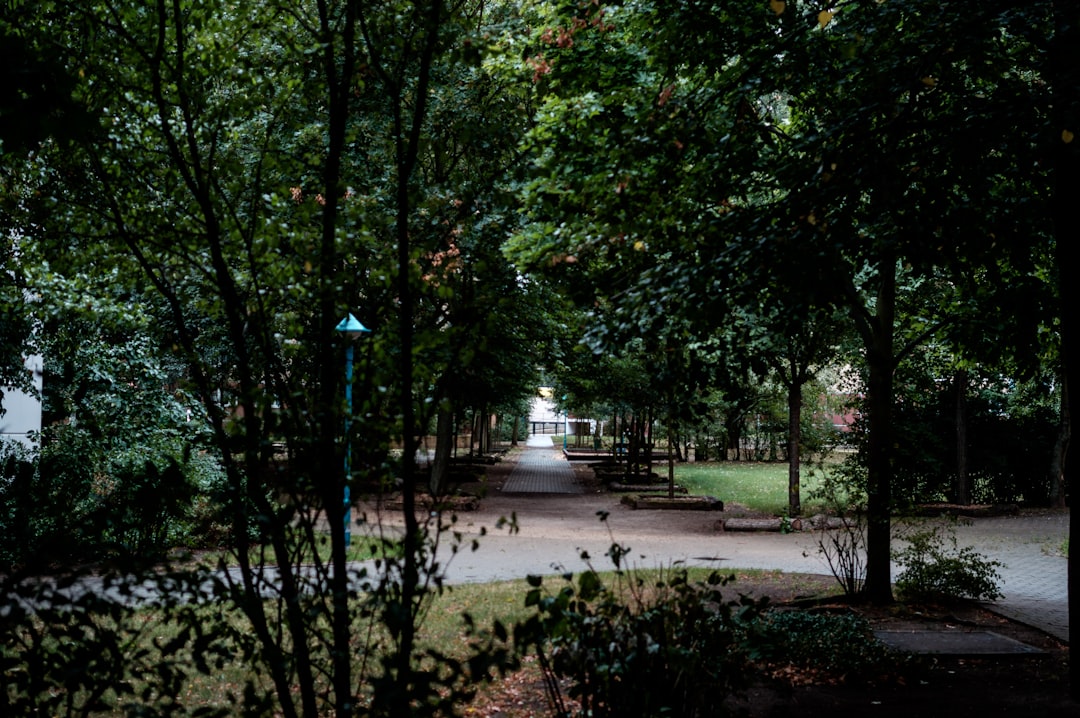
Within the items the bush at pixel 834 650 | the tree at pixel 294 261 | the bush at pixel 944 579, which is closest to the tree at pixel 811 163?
the tree at pixel 294 261

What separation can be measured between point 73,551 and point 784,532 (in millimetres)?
14475

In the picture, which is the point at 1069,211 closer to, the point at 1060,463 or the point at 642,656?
the point at 642,656

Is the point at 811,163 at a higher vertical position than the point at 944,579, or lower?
higher

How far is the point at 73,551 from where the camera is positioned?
3.22 m

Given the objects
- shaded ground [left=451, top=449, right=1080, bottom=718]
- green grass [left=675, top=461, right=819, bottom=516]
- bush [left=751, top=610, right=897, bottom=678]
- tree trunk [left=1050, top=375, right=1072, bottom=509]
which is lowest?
green grass [left=675, top=461, right=819, bottom=516]

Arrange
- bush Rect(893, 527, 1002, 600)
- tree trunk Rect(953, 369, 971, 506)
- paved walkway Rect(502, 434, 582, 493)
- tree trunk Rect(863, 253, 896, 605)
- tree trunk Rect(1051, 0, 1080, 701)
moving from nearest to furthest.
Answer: tree trunk Rect(1051, 0, 1080, 701) → tree trunk Rect(863, 253, 896, 605) → bush Rect(893, 527, 1002, 600) → tree trunk Rect(953, 369, 971, 506) → paved walkway Rect(502, 434, 582, 493)

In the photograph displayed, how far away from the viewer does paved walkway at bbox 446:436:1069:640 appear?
10.9 meters

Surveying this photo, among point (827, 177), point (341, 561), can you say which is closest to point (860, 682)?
point (827, 177)

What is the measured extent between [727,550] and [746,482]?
1578 centimetres

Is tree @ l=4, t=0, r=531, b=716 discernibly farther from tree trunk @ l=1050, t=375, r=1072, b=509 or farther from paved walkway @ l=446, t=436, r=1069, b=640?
tree trunk @ l=1050, t=375, r=1072, b=509

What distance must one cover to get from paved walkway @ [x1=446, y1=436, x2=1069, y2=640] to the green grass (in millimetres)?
2662

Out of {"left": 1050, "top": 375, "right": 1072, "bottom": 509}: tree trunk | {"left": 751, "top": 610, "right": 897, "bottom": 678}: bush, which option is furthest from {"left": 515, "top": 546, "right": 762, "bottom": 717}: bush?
{"left": 1050, "top": 375, "right": 1072, "bottom": 509}: tree trunk

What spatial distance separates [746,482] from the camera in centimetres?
2973

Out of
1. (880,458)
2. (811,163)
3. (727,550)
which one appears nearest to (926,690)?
(880,458)
